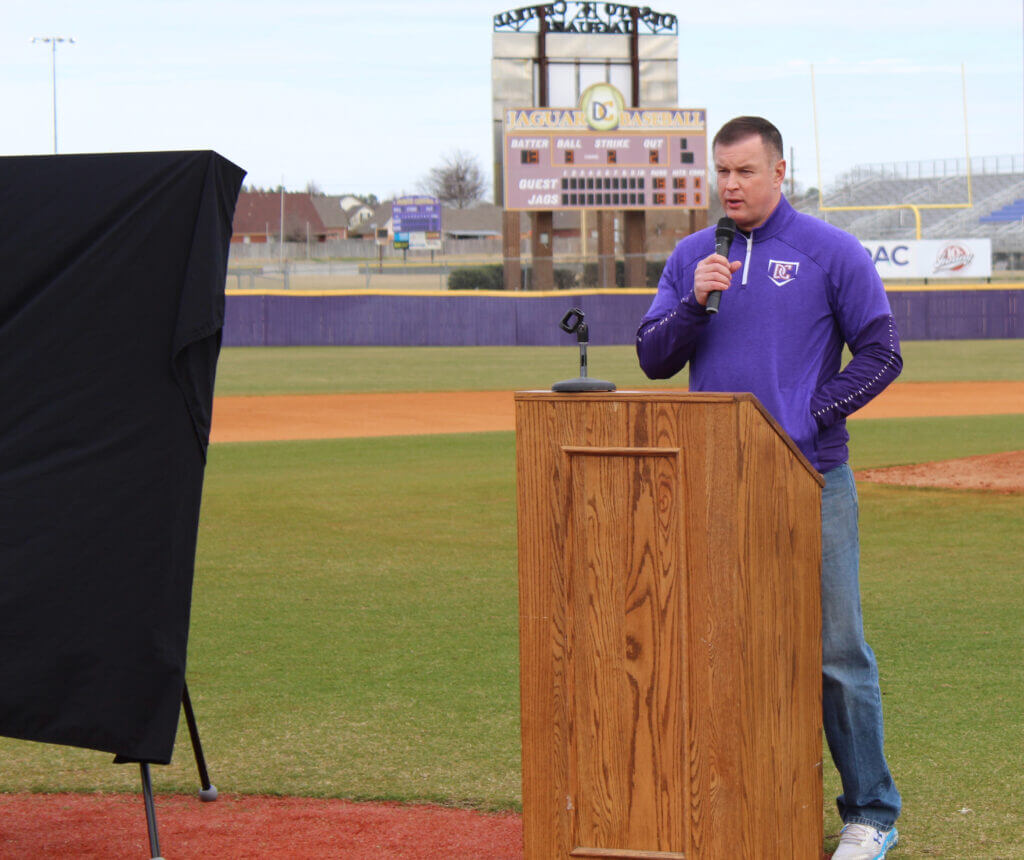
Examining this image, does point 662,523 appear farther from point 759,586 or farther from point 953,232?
point 953,232

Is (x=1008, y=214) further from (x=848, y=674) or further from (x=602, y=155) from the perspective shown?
(x=848, y=674)

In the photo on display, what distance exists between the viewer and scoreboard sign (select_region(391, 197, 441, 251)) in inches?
3816

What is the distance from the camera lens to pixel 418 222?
101m

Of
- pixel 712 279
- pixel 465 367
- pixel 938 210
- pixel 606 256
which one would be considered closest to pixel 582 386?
pixel 712 279

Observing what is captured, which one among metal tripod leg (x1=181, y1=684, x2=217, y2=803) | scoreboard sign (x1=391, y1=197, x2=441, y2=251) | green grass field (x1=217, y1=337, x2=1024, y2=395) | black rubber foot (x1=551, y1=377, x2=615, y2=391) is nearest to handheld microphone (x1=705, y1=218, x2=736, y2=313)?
black rubber foot (x1=551, y1=377, x2=615, y2=391)

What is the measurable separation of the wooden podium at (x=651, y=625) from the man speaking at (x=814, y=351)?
55 centimetres

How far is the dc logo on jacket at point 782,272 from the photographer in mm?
3645

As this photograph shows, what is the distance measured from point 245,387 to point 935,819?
944 inches

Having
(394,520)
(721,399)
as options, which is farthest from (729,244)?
(394,520)

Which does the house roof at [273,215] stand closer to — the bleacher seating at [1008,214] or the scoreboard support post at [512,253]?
the bleacher seating at [1008,214]

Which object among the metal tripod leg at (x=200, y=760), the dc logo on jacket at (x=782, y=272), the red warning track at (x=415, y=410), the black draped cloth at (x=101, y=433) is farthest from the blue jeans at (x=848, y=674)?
the red warning track at (x=415, y=410)

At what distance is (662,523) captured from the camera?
118 inches

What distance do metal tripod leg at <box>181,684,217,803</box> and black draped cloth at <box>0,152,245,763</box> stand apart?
501 millimetres

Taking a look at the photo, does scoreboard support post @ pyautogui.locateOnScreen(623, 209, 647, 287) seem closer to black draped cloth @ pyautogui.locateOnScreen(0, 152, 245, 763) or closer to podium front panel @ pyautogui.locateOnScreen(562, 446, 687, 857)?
black draped cloth @ pyautogui.locateOnScreen(0, 152, 245, 763)
